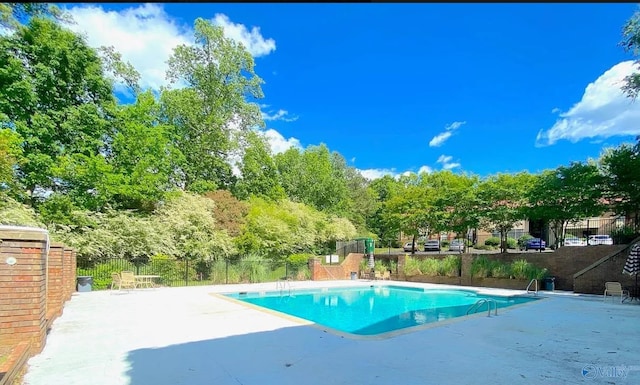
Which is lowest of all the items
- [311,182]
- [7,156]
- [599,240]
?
[599,240]

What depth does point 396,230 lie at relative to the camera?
2619 centimetres

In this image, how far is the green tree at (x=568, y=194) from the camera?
15619 mm

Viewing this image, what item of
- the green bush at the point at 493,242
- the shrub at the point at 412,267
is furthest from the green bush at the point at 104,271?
the green bush at the point at 493,242

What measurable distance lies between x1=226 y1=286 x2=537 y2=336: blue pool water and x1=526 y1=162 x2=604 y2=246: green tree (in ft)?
16.9

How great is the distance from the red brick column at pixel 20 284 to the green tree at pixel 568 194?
58.9 ft

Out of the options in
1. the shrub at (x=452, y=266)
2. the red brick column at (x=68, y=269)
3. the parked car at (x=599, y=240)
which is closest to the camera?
the red brick column at (x=68, y=269)

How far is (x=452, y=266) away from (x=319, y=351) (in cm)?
1470

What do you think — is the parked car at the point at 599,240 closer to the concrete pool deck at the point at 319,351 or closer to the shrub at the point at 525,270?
the shrub at the point at 525,270

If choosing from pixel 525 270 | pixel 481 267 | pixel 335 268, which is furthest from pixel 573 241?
pixel 335 268

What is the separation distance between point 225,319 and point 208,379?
168 inches

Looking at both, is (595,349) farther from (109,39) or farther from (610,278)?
(109,39)

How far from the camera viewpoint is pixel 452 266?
18.7 metres

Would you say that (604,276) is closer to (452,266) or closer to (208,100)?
(452,266)

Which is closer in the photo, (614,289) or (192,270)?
(614,289)
